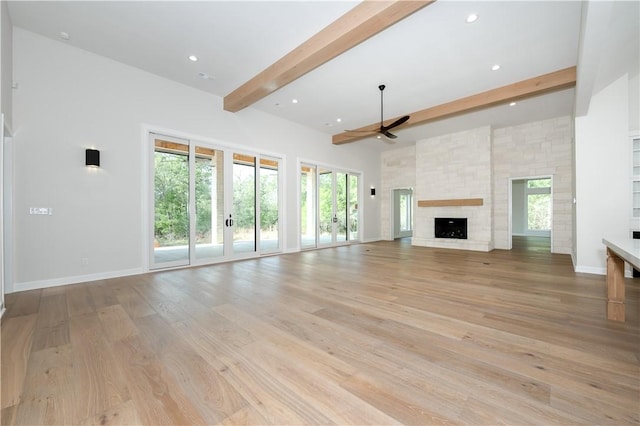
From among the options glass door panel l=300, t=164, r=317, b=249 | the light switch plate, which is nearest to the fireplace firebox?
glass door panel l=300, t=164, r=317, b=249

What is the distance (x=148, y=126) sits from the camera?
4.65 meters

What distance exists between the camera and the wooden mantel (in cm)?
743

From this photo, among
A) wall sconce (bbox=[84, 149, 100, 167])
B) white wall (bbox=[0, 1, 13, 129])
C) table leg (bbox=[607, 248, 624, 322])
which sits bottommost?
table leg (bbox=[607, 248, 624, 322])

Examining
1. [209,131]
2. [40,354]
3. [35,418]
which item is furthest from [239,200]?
[35,418]

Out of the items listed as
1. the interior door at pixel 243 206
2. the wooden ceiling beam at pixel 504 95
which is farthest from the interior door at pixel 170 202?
the wooden ceiling beam at pixel 504 95

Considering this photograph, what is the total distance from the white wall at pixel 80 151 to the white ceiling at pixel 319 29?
0.34 meters

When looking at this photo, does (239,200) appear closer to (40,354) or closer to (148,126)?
(148,126)

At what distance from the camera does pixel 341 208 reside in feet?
28.6

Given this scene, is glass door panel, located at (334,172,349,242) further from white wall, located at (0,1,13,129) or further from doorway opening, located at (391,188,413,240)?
white wall, located at (0,1,13,129)

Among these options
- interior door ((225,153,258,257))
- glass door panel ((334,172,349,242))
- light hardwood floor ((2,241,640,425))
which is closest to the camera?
light hardwood floor ((2,241,640,425))

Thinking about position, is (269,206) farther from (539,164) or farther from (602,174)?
(539,164)

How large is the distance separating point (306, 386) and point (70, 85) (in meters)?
5.36

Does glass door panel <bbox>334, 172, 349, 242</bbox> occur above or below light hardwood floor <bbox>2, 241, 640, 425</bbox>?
above

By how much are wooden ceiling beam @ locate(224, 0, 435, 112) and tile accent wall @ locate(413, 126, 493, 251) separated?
19.1ft
